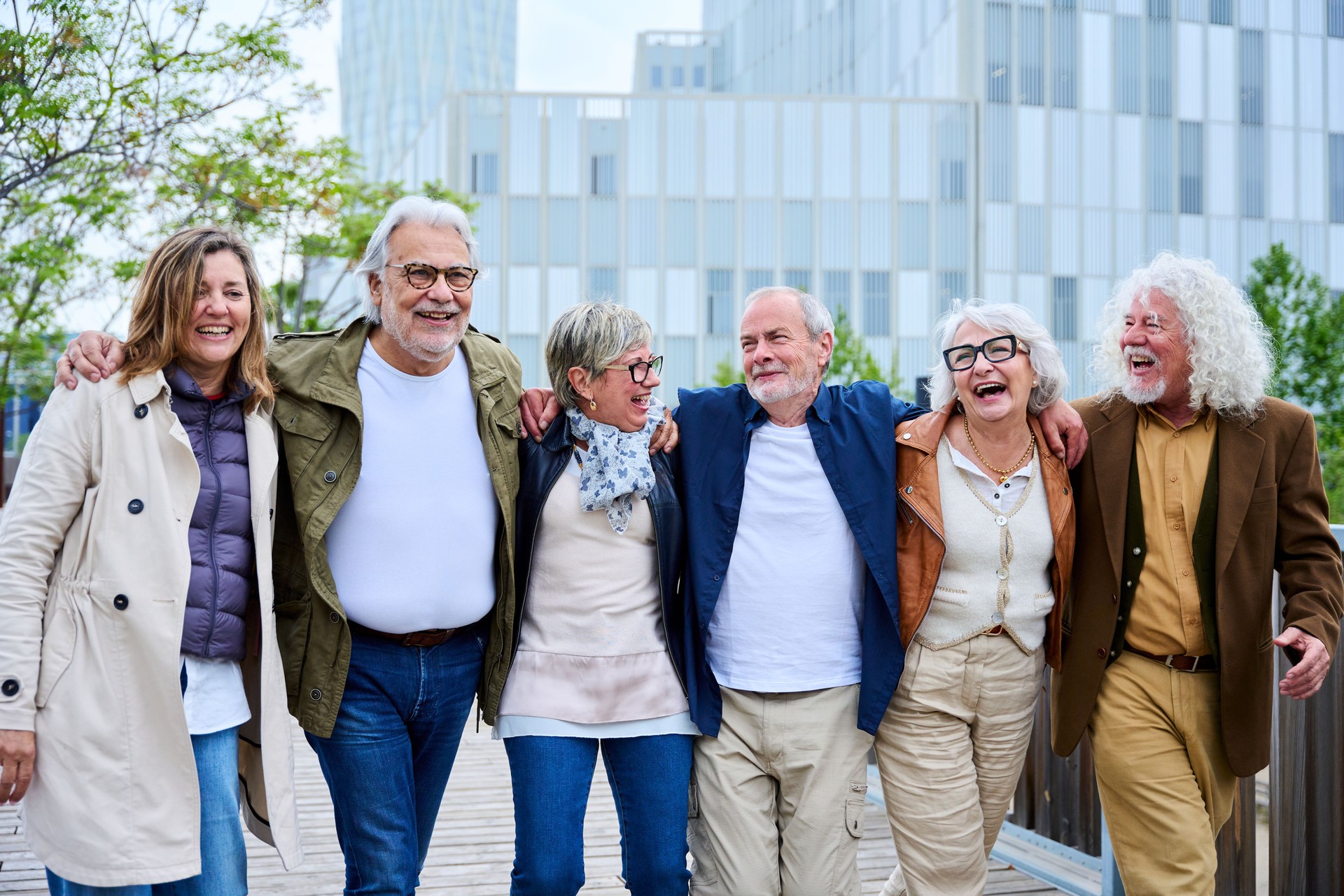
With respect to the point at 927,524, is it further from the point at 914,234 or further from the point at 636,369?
the point at 914,234

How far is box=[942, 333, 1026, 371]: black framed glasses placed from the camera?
3472mm

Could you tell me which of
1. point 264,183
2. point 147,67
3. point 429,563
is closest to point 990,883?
point 429,563

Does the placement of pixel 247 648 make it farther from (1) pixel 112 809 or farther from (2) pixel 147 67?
(2) pixel 147 67

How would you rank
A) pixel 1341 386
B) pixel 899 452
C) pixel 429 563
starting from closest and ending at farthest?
pixel 429 563
pixel 899 452
pixel 1341 386

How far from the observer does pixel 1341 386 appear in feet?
67.4

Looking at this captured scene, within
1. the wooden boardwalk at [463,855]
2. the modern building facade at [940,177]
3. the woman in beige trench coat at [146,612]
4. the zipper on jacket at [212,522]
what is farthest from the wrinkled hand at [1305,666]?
the modern building facade at [940,177]

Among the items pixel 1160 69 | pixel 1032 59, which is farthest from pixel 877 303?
pixel 1160 69

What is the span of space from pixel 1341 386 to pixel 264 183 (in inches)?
703

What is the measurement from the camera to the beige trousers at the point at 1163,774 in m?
3.30

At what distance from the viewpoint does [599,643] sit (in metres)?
3.26

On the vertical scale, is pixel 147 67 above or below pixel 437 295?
above

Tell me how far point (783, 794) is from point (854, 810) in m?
0.21

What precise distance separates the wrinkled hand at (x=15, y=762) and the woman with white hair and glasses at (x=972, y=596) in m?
2.22

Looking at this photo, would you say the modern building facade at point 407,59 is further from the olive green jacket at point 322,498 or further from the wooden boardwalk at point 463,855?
the olive green jacket at point 322,498
